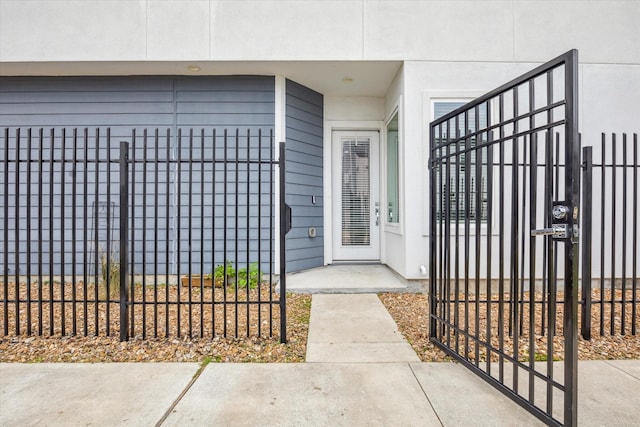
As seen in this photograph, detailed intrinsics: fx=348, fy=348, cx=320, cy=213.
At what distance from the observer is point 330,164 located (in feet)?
20.2

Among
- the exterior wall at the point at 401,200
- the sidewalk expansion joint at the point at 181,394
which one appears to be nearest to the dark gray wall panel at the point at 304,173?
the exterior wall at the point at 401,200

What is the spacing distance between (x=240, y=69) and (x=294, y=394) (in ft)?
14.6

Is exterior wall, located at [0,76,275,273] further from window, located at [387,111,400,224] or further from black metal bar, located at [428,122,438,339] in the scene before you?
black metal bar, located at [428,122,438,339]

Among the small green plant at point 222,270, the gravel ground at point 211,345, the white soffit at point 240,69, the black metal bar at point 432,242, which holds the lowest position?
the gravel ground at point 211,345

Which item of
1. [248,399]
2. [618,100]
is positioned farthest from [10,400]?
[618,100]

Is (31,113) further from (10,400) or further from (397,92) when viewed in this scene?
(397,92)

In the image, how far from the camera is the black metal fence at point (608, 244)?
9.96 feet

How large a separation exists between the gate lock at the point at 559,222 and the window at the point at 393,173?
3.55 meters

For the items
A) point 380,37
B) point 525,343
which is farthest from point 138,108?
point 525,343

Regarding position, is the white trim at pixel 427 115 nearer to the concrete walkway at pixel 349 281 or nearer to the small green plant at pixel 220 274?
the concrete walkway at pixel 349 281

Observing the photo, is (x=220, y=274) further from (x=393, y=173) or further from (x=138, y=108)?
(x=393, y=173)

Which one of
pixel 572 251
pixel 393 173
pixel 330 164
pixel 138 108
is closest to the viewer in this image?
pixel 572 251

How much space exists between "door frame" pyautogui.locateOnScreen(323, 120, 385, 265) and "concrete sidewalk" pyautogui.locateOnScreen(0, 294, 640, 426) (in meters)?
3.34

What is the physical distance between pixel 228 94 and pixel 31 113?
301cm
